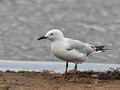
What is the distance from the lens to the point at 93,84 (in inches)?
492

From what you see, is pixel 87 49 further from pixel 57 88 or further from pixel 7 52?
pixel 7 52

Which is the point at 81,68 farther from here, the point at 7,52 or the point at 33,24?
the point at 33,24

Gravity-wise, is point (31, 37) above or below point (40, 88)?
above

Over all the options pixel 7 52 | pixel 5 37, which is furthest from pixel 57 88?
pixel 5 37

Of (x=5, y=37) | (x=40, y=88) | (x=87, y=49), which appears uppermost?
(x=5, y=37)

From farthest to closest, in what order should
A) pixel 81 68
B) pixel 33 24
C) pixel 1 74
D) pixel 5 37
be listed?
1. pixel 33 24
2. pixel 5 37
3. pixel 81 68
4. pixel 1 74

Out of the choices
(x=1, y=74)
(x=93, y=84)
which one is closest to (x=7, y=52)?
(x=1, y=74)

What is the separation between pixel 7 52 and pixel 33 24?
11.7 feet

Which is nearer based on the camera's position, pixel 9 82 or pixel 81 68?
pixel 9 82

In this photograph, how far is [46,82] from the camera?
12.5 m

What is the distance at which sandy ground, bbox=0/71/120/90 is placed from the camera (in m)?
11.9

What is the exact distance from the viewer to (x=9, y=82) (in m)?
12.3

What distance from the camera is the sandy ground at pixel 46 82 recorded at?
11.9 metres

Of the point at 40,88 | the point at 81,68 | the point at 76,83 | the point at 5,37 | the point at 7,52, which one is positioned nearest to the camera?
the point at 40,88
